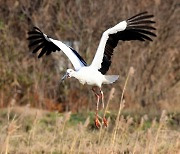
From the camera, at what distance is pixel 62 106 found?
55.4 feet

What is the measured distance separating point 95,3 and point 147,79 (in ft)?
7.88

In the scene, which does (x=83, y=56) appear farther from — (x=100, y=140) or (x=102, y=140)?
(x=102, y=140)

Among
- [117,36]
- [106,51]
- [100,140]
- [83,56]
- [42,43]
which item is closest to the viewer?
[100,140]

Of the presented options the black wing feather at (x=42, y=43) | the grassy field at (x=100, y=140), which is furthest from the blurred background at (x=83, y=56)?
the black wing feather at (x=42, y=43)

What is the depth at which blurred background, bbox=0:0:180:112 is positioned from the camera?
16.4m

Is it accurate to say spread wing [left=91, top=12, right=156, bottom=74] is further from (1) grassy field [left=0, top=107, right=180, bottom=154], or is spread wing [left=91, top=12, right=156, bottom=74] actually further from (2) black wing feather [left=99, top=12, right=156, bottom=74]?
(1) grassy field [left=0, top=107, right=180, bottom=154]

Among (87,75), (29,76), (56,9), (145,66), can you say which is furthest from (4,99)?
(87,75)

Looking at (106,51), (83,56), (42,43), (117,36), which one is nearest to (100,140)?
(106,51)

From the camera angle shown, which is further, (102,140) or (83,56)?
(83,56)

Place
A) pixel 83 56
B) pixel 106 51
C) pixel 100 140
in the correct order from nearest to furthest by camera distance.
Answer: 1. pixel 100 140
2. pixel 106 51
3. pixel 83 56

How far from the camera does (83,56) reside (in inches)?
641

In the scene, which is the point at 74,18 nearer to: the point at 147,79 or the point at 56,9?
the point at 56,9

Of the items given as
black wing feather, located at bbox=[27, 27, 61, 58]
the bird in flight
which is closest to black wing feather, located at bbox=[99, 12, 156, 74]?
the bird in flight

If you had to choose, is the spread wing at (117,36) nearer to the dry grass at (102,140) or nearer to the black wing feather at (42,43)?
the dry grass at (102,140)
